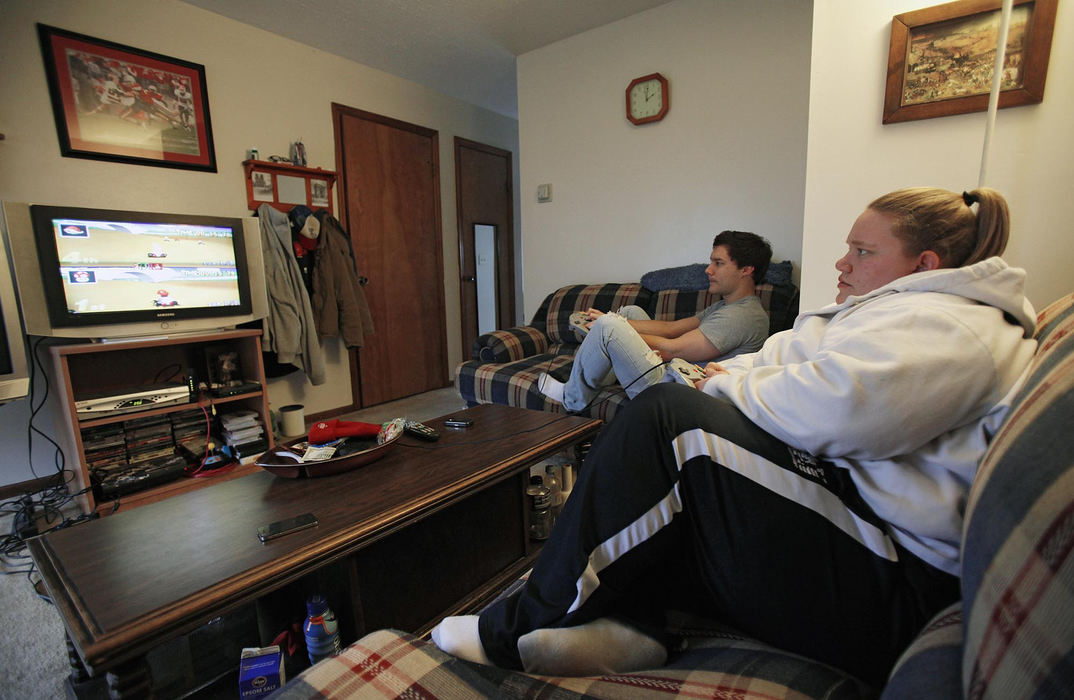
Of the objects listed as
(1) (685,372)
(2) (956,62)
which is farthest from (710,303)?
(1) (685,372)

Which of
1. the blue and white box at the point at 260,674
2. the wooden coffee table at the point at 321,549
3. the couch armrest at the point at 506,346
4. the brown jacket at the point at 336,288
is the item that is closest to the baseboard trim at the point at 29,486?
the brown jacket at the point at 336,288

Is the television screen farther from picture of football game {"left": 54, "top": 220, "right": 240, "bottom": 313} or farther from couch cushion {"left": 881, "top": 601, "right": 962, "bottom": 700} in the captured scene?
couch cushion {"left": 881, "top": 601, "right": 962, "bottom": 700}

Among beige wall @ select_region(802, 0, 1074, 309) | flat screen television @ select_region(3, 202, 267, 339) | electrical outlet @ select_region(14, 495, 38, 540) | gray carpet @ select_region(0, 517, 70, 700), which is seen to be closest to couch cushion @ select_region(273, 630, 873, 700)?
gray carpet @ select_region(0, 517, 70, 700)

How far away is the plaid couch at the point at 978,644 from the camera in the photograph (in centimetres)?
33

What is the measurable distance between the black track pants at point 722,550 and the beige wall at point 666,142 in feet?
7.41

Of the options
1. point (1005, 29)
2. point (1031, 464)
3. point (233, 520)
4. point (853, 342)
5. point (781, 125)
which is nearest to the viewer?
point (1031, 464)

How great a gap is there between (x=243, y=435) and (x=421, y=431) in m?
1.49

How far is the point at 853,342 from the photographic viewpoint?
2.36 feet

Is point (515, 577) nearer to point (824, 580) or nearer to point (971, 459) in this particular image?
point (824, 580)

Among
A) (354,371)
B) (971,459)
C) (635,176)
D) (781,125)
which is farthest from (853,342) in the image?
(354,371)

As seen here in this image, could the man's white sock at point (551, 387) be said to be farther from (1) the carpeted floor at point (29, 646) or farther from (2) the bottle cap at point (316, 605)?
(1) the carpeted floor at point (29, 646)

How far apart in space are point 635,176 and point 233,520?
9.23 ft

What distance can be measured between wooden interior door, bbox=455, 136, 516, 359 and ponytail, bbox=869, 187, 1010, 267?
3.43 meters

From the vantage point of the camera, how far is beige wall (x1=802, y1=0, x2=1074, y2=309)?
4.22 feet
